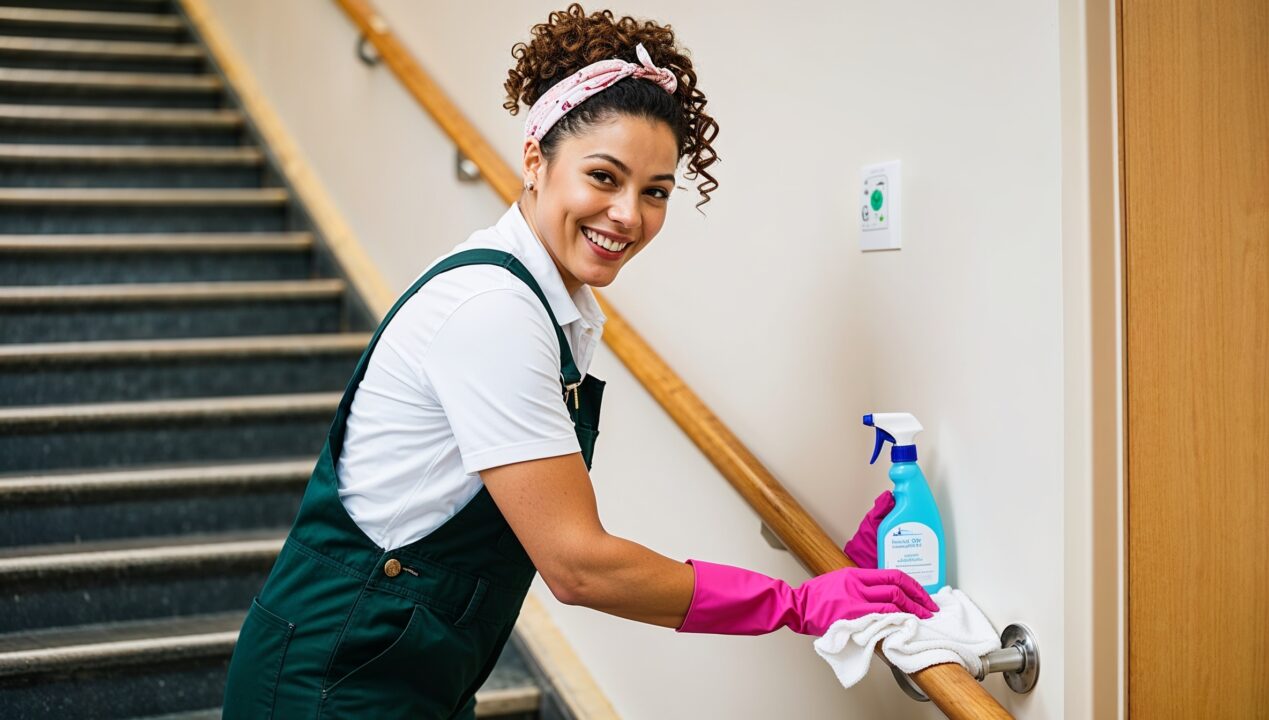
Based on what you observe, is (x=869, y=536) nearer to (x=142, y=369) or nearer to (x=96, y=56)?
(x=142, y=369)

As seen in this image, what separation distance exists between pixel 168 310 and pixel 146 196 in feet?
Result: 1.81

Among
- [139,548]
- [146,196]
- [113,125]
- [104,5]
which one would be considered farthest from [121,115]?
[139,548]

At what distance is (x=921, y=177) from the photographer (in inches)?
57.7

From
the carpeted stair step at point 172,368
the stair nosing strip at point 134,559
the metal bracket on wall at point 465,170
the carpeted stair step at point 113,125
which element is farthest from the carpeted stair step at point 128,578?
the carpeted stair step at point 113,125

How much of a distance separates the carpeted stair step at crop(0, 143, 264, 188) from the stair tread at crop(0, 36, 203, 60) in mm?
577

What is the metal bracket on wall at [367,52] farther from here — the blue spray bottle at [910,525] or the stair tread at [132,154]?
the blue spray bottle at [910,525]

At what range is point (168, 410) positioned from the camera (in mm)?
2967

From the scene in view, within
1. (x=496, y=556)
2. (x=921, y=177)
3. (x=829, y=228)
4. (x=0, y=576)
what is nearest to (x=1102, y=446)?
(x=921, y=177)

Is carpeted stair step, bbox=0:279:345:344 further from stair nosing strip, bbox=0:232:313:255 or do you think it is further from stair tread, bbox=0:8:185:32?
stair tread, bbox=0:8:185:32

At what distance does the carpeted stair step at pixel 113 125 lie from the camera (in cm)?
389

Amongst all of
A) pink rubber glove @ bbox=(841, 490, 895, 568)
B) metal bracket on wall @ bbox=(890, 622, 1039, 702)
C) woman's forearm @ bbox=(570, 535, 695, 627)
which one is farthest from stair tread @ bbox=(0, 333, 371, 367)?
metal bracket on wall @ bbox=(890, 622, 1039, 702)

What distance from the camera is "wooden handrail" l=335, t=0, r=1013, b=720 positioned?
49.0 inches

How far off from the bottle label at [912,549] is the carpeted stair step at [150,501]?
1.88 meters

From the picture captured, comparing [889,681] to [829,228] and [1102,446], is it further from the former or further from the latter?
[829,228]
